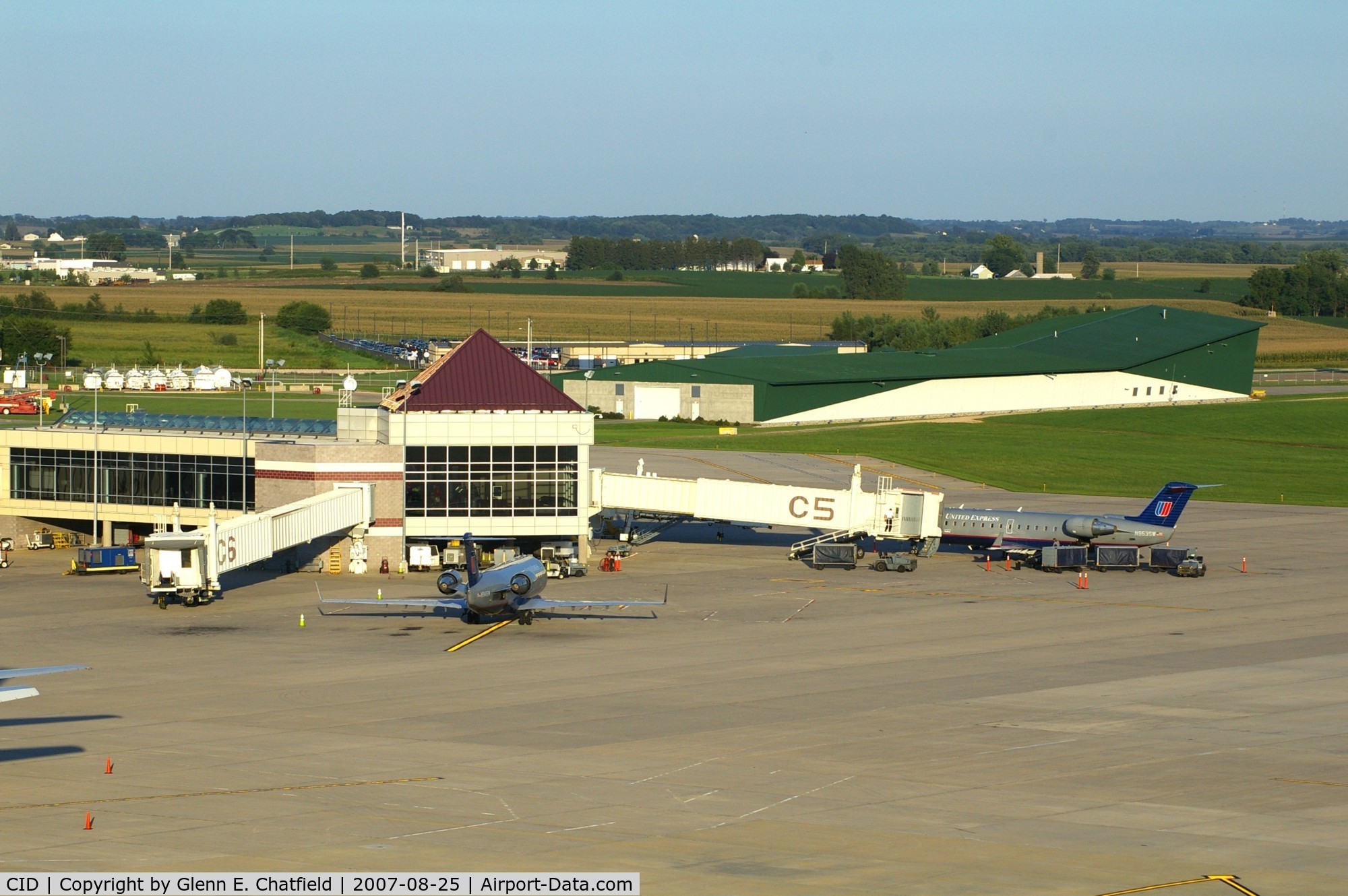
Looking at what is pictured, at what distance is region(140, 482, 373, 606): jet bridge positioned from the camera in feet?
274

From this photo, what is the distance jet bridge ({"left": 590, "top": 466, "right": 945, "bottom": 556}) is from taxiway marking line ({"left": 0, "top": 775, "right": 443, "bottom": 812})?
53.0 m

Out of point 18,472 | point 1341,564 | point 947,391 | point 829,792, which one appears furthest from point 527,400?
point 947,391

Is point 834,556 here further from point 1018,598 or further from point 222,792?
point 222,792

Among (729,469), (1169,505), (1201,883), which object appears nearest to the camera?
(1201,883)

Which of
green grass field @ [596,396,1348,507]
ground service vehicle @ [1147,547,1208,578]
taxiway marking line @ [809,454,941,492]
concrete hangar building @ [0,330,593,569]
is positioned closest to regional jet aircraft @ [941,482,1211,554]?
ground service vehicle @ [1147,547,1208,578]

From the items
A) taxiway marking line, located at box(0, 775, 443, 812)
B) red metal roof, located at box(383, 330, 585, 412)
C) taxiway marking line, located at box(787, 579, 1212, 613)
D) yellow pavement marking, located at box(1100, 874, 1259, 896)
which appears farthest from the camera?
red metal roof, located at box(383, 330, 585, 412)

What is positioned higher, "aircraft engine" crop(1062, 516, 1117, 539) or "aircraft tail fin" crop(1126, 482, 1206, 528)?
"aircraft tail fin" crop(1126, 482, 1206, 528)

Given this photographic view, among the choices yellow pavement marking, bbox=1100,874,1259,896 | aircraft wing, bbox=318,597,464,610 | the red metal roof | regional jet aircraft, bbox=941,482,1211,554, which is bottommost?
aircraft wing, bbox=318,597,464,610

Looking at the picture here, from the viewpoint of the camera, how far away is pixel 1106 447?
16762 centimetres

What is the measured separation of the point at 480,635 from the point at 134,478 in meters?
38.1

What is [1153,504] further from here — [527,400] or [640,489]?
[527,400]

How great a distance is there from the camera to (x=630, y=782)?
49.3m

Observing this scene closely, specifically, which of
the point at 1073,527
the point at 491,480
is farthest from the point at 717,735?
the point at 1073,527

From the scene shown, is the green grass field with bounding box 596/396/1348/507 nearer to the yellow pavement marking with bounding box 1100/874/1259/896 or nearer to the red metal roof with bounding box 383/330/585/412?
the red metal roof with bounding box 383/330/585/412
